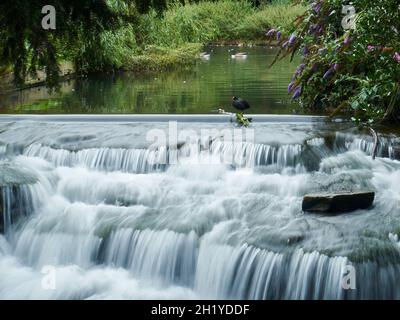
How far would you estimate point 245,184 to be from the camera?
7.43 m

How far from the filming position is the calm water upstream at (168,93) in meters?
10.7

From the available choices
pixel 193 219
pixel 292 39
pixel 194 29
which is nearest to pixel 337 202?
pixel 193 219

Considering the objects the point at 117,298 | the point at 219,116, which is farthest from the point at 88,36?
the point at 219,116

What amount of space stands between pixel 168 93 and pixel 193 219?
20.0 feet

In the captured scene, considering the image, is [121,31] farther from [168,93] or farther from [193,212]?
[193,212]

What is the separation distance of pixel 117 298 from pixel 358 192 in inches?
106

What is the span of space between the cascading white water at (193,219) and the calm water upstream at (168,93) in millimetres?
1926

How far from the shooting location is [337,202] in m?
6.48

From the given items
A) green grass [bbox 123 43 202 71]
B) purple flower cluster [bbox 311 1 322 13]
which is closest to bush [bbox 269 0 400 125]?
purple flower cluster [bbox 311 1 322 13]

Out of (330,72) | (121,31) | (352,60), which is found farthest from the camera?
(121,31)

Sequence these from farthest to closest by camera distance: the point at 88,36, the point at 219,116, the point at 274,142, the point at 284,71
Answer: the point at 284,71, the point at 219,116, the point at 274,142, the point at 88,36

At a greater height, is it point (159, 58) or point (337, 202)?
point (159, 58)

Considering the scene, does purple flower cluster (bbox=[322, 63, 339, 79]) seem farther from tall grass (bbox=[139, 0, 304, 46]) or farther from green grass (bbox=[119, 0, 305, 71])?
tall grass (bbox=[139, 0, 304, 46])
